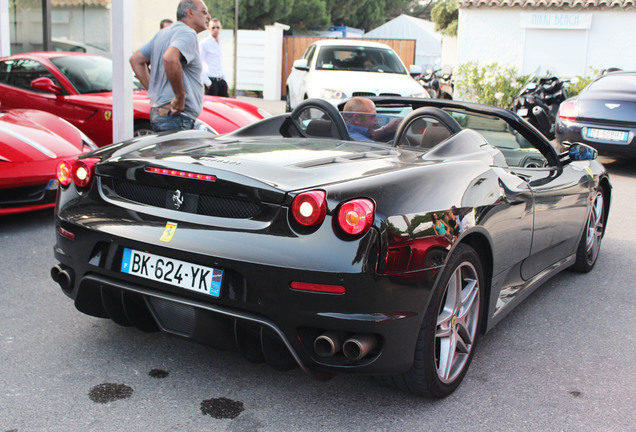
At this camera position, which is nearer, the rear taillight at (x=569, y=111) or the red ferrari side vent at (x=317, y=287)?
the red ferrari side vent at (x=317, y=287)

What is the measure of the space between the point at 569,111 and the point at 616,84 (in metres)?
0.90

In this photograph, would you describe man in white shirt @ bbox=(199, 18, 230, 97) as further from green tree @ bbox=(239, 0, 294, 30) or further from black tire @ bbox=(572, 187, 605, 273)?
green tree @ bbox=(239, 0, 294, 30)

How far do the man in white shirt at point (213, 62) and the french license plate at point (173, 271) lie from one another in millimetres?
8822

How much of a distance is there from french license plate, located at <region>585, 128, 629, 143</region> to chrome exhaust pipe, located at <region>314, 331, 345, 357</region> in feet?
25.4

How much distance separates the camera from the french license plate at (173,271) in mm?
2623

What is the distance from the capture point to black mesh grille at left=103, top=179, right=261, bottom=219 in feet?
8.75

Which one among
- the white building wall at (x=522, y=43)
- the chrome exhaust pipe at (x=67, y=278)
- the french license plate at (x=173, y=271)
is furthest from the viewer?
the white building wall at (x=522, y=43)

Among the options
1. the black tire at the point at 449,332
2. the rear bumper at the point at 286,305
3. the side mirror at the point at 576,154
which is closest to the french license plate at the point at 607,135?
the side mirror at the point at 576,154

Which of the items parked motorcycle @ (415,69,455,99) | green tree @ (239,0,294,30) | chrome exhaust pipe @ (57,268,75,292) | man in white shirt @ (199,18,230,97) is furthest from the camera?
green tree @ (239,0,294,30)

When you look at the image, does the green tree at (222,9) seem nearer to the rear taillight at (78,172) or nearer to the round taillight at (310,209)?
the rear taillight at (78,172)

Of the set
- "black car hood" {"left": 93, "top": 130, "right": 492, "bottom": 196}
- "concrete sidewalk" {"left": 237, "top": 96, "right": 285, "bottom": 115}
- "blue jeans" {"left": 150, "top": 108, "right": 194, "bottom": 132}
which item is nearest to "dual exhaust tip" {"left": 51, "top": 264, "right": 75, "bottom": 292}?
"black car hood" {"left": 93, "top": 130, "right": 492, "bottom": 196}

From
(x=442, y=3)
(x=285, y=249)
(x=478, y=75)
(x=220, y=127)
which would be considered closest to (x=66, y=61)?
(x=220, y=127)

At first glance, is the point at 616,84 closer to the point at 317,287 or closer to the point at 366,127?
the point at 366,127

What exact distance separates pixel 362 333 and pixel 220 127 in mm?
5491
